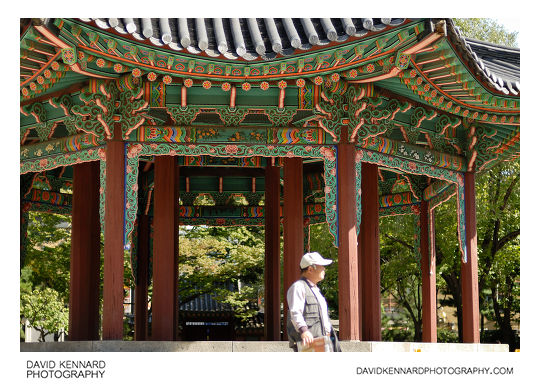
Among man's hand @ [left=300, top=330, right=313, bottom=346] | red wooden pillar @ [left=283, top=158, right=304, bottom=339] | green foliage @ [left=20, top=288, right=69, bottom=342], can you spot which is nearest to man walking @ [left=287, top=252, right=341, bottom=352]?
man's hand @ [left=300, top=330, right=313, bottom=346]

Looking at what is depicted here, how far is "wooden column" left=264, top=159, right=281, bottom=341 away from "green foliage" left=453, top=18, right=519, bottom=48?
14909 mm

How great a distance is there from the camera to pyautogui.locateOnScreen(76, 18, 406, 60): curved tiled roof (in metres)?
10.1

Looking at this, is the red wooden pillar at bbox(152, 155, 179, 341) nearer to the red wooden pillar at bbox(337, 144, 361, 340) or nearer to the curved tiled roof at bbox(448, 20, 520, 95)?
the red wooden pillar at bbox(337, 144, 361, 340)

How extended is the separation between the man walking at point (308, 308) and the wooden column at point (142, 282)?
372 inches

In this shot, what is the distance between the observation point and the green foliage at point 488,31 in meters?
27.5

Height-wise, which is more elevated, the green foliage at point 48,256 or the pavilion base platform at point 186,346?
the green foliage at point 48,256

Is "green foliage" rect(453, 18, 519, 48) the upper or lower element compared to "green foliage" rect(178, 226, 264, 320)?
upper

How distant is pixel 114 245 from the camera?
1126 centimetres

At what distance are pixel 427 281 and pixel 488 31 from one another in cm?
1508

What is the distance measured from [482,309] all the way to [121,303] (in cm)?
1921

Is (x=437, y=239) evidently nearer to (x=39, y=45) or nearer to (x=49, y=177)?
(x=49, y=177)
